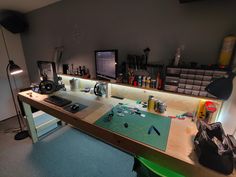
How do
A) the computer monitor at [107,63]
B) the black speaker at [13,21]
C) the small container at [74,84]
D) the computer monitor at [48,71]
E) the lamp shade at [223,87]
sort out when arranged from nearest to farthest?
the lamp shade at [223,87] → the computer monitor at [107,63] → the computer monitor at [48,71] → the small container at [74,84] → the black speaker at [13,21]

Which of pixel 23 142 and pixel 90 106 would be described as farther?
pixel 23 142

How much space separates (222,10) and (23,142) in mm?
3168

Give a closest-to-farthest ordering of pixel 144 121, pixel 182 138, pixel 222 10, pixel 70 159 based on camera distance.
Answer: pixel 182 138
pixel 222 10
pixel 144 121
pixel 70 159

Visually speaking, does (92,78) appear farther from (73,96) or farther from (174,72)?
(174,72)

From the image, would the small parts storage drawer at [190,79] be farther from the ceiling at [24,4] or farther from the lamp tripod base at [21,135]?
the lamp tripod base at [21,135]

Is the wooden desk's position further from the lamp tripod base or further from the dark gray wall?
the lamp tripod base

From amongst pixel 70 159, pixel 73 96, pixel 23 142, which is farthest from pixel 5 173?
pixel 73 96

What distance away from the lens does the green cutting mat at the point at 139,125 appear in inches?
36.4

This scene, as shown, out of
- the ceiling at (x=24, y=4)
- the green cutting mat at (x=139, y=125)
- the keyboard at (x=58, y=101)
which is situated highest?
the ceiling at (x=24, y=4)

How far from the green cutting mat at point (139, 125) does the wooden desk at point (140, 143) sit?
0.04m

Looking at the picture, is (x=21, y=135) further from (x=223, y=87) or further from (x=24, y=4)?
(x=223, y=87)

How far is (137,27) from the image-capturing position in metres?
1.48

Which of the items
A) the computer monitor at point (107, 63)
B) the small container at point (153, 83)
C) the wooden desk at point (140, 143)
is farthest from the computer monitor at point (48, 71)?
the small container at point (153, 83)

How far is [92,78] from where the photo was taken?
201 cm
